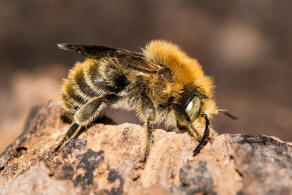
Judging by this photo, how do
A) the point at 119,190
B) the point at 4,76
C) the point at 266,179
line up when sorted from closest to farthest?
1. the point at 266,179
2. the point at 119,190
3. the point at 4,76

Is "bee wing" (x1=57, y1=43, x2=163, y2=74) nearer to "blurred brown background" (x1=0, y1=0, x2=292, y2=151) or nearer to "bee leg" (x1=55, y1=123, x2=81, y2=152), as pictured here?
"bee leg" (x1=55, y1=123, x2=81, y2=152)

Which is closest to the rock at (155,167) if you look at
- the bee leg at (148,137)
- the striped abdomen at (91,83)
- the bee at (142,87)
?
the bee leg at (148,137)

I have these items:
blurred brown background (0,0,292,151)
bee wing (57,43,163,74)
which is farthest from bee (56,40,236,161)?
blurred brown background (0,0,292,151)

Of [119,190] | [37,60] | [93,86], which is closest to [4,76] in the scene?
[37,60]

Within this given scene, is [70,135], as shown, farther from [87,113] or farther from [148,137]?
[148,137]

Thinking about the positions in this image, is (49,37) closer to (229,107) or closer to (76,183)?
(229,107)

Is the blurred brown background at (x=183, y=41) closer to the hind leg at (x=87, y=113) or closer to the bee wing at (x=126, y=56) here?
the hind leg at (x=87, y=113)
